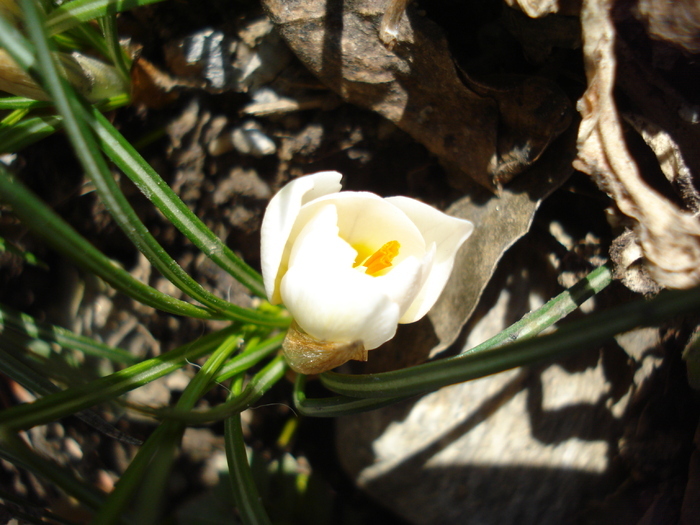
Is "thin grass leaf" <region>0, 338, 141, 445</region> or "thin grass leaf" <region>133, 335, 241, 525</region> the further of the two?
"thin grass leaf" <region>0, 338, 141, 445</region>

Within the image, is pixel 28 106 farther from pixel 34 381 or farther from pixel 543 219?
pixel 543 219

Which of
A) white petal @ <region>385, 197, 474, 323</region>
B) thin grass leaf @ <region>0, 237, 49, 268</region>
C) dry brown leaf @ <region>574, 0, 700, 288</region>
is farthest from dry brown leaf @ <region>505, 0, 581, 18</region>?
thin grass leaf @ <region>0, 237, 49, 268</region>

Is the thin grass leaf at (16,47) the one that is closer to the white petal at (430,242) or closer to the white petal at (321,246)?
the white petal at (321,246)

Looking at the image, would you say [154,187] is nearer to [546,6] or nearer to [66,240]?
[66,240]

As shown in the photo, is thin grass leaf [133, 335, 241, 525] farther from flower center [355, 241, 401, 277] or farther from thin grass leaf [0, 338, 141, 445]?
flower center [355, 241, 401, 277]

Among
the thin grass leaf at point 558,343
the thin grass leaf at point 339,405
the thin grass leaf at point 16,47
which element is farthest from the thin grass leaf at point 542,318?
the thin grass leaf at point 16,47

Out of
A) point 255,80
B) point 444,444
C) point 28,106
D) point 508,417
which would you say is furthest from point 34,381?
point 508,417

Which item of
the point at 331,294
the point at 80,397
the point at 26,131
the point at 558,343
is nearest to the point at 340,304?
the point at 331,294
